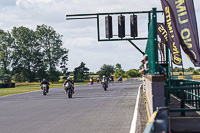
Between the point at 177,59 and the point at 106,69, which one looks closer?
the point at 177,59

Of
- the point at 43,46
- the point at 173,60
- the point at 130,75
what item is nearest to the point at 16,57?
the point at 43,46

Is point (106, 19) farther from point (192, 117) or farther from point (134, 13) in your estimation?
point (192, 117)

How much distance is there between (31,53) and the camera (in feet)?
310

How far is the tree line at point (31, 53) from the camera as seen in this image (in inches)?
3647

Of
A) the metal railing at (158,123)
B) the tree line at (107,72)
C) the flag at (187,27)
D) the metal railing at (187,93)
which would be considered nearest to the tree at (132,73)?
the tree line at (107,72)

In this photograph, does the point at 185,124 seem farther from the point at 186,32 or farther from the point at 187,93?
the point at 187,93

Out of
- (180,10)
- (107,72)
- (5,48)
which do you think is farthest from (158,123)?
(107,72)

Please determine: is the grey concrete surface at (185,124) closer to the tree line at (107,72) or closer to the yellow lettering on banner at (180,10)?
the yellow lettering on banner at (180,10)

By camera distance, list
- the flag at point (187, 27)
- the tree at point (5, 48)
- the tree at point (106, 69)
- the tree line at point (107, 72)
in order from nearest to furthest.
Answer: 1. the flag at point (187, 27)
2. the tree at point (5, 48)
3. the tree line at point (107, 72)
4. the tree at point (106, 69)

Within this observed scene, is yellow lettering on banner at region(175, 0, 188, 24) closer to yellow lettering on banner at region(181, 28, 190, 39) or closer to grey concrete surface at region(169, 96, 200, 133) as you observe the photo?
yellow lettering on banner at region(181, 28, 190, 39)

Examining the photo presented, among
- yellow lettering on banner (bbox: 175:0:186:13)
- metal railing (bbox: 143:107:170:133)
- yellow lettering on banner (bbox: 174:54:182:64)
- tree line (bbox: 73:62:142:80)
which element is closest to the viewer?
metal railing (bbox: 143:107:170:133)

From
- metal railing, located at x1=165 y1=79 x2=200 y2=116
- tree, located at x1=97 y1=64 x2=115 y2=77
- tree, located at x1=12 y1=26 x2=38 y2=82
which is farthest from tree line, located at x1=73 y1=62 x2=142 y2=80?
metal railing, located at x1=165 y1=79 x2=200 y2=116

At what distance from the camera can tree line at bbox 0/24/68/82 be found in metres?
92.6

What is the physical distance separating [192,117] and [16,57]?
3451 inches
